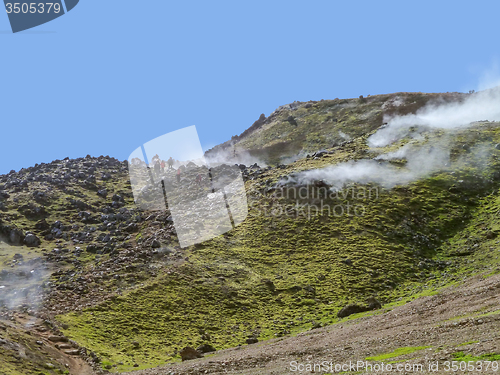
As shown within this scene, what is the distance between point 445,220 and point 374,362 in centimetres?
4435

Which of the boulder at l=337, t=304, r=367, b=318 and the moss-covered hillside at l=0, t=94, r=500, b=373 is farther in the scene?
the boulder at l=337, t=304, r=367, b=318

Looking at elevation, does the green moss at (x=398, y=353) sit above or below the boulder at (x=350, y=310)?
above

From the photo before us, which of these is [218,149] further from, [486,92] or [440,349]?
[440,349]

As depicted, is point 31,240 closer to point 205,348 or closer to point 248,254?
point 248,254

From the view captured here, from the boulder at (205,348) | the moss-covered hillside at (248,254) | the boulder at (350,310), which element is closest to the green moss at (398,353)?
the boulder at (205,348)

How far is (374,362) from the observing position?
2155cm

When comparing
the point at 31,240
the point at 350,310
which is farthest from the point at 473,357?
the point at 31,240

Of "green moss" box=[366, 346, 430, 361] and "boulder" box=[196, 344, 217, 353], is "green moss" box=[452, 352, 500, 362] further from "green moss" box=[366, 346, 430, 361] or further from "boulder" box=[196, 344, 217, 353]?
"boulder" box=[196, 344, 217, 353]

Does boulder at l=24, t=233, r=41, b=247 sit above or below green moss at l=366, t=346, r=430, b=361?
above

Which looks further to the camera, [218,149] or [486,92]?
[218,149]

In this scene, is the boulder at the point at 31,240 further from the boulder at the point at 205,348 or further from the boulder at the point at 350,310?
the boulder at the point at 350,310

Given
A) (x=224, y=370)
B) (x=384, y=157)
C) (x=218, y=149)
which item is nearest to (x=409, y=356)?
(x=224, y=370)

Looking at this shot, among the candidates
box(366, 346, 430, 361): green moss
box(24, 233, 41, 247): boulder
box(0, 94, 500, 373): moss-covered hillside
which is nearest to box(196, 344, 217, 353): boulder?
box(0, 94, 500, 373): moss-covered hillside

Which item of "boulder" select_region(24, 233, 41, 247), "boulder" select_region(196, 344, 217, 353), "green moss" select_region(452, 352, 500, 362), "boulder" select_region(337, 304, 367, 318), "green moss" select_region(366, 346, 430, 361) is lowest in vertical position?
"boulder" select_region(337, 304, 367, 318)
